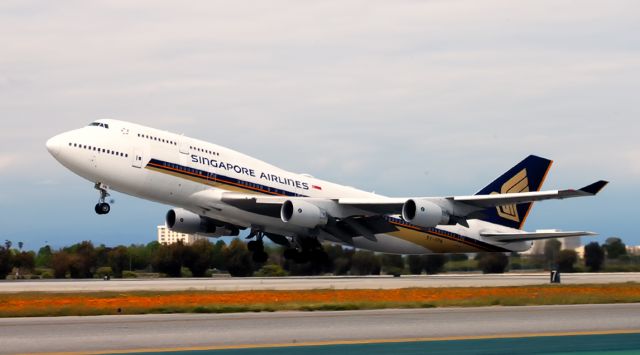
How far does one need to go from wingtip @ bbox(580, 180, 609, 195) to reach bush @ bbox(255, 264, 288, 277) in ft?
72.9

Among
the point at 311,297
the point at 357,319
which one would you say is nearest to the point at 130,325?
the point at 357,319

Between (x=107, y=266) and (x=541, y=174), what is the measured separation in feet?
95.7

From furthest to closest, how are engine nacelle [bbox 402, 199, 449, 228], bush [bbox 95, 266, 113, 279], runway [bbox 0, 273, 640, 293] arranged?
bush [bbox 95, 266, 113, 279]
engine nacelle [bbox 402, 199, 449, 228]
runway [bbox 0, 273, 640, 293]

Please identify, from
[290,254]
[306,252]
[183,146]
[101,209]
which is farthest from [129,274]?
[183,146]

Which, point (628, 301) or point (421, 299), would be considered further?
point (421, 299)

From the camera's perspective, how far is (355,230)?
5244 cm

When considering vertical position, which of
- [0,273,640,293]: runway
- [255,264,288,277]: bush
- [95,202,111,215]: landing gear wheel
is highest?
[95,202,111,215]: landing gear wheel

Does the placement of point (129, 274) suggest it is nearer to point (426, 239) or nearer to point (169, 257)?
point (169, 257)

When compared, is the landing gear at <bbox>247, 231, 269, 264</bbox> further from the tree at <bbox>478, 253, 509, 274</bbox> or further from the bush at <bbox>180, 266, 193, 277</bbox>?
the tree at <bbox>478, 253, 509, 274</bbox>

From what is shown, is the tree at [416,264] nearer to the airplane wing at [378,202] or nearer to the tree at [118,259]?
the airplane wing at [378,202]

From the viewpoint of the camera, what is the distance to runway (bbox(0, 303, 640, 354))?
17094mm

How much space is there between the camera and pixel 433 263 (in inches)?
2315

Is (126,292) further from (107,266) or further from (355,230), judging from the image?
(107,266)

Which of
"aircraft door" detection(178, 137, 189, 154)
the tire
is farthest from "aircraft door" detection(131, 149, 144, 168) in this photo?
the tire
